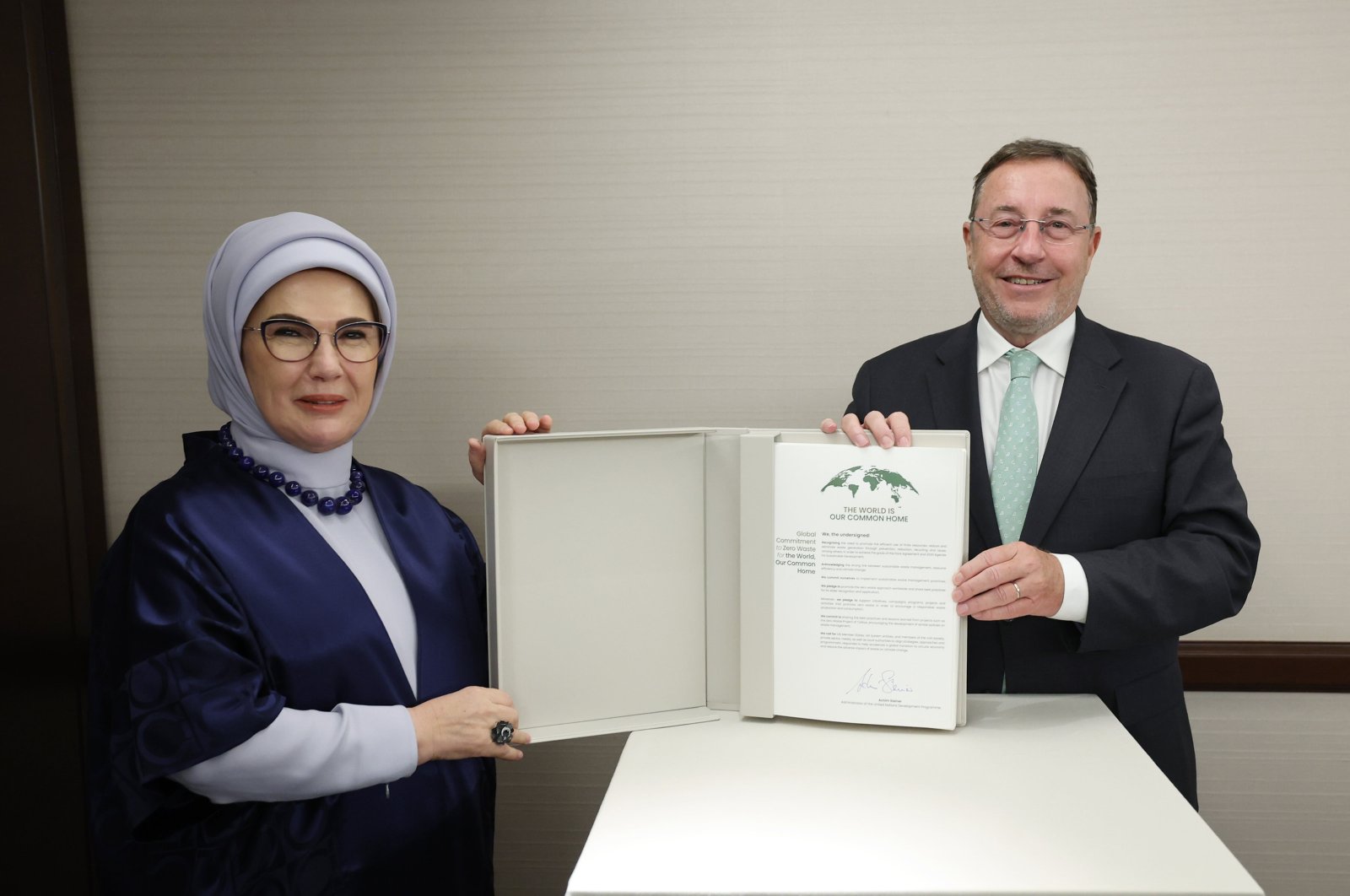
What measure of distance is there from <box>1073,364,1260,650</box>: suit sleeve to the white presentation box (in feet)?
0.95

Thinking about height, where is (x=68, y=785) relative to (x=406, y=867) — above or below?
below

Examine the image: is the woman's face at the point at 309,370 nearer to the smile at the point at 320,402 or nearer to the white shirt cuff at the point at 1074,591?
the smile at the point at 320,402

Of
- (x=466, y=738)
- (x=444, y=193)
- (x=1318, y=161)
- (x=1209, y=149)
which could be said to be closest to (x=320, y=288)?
(x=466, y=738)

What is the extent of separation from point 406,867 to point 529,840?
94cm

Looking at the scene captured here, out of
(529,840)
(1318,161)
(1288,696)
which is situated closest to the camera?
(1318,161)

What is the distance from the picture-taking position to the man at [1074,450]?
1.58m

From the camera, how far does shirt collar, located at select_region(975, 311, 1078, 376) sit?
5.57 ft

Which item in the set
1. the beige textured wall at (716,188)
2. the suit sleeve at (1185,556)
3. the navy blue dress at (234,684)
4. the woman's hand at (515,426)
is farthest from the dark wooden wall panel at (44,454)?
the suit sleeve at (1185,556)

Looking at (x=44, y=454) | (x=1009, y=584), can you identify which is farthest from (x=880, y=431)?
(x=44, y=454)

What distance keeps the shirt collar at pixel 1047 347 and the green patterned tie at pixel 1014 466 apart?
0.11 metres

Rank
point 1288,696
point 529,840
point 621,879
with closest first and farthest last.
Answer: point 621,879 < point 1288,696 < point 529,840

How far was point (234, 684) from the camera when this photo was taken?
4.06 ft

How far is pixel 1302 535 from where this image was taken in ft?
6.98

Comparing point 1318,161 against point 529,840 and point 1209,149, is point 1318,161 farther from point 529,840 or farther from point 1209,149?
point 529,840
